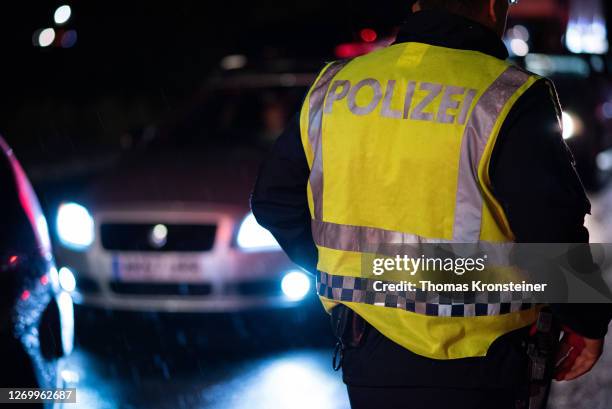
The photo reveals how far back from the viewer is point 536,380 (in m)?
2.57

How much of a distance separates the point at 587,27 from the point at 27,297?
19444 millimetres

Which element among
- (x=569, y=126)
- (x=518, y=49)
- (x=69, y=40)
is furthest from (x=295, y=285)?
(x=69, y=40)

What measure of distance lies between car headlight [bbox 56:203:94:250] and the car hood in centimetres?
10

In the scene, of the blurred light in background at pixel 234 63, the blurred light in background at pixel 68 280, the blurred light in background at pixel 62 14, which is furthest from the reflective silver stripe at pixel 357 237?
the blurred light in background at pixel 62 14

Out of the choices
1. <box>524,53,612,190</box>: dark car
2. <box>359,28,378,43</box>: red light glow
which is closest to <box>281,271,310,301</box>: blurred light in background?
<box>359,28,378,43</box>: red light glow

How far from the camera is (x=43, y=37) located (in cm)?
2720

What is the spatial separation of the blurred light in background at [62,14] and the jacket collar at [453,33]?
25.0m

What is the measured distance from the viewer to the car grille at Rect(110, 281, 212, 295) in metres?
6.09

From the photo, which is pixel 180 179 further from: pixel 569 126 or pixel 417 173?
pixel 569 126

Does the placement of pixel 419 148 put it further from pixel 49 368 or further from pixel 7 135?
pixel 7 135

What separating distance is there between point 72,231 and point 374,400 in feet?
13.8

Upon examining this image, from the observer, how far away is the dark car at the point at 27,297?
3.32 meters

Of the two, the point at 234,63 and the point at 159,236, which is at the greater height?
the point at 234,63

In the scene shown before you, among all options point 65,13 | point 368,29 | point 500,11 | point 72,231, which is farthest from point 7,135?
point 500,11
